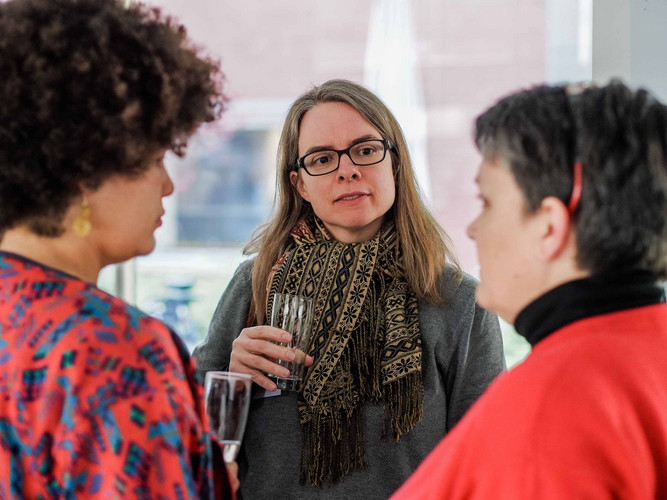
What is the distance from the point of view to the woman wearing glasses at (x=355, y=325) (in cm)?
200

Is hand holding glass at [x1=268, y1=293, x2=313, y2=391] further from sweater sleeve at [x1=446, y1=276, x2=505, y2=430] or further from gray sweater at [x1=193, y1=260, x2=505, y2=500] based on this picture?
sweater sleeve at [x1=446, y1=276, x2=505, y2=430]

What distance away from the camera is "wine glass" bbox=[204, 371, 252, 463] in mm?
1283

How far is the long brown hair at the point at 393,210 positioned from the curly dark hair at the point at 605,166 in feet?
3.36

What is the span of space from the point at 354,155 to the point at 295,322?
1.92ft

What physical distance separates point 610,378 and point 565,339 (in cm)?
9

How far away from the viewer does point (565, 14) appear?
3920 mm

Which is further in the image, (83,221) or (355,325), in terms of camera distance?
(355,325)

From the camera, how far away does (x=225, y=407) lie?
1288 millimetres

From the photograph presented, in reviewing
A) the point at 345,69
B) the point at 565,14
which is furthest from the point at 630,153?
the point at 345,69

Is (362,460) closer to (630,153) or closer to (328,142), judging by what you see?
(328,142)

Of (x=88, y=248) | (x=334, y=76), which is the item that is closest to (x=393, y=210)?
(x=88, y=248)

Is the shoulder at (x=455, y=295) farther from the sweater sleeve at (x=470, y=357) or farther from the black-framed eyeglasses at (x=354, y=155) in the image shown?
the black-framed eyeglasses at (x=354, y=155)

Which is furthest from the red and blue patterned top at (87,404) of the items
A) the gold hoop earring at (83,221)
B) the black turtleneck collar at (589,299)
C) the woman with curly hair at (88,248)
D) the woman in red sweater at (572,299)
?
the black turtleneck collar at (589,299)

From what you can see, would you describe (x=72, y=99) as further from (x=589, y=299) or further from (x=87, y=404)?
(x=589, y=299)
